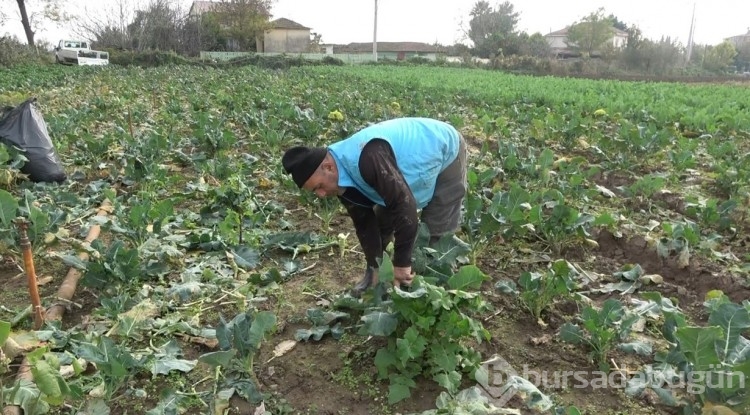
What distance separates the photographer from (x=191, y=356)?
3.01m

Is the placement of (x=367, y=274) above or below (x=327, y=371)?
above

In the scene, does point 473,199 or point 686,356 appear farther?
point 473,199

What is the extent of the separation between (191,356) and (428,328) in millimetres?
1421

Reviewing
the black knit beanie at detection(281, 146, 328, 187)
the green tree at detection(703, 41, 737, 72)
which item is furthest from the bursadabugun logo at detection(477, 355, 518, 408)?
the green tree at detection(703, 41, 737, 72)

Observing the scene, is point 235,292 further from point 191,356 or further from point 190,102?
point 190,102

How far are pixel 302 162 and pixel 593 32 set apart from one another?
2505 inches

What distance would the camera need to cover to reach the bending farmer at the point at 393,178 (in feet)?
8.96

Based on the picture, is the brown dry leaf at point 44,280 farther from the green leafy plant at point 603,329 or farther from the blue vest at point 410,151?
the green leafy plant at point 603,329

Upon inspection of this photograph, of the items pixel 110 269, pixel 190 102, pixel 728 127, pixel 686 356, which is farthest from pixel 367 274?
pixel 190 102

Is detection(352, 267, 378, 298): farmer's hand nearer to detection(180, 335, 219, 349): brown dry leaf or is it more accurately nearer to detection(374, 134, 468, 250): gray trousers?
detection(374, 134, 468, 250): gray trousers

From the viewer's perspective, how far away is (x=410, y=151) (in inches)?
119

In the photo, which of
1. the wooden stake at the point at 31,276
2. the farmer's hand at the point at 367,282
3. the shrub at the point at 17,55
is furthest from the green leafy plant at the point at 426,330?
the shrub at the point at 17,55

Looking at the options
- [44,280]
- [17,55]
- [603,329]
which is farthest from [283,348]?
[17,55]

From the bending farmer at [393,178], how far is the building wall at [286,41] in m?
59.0
